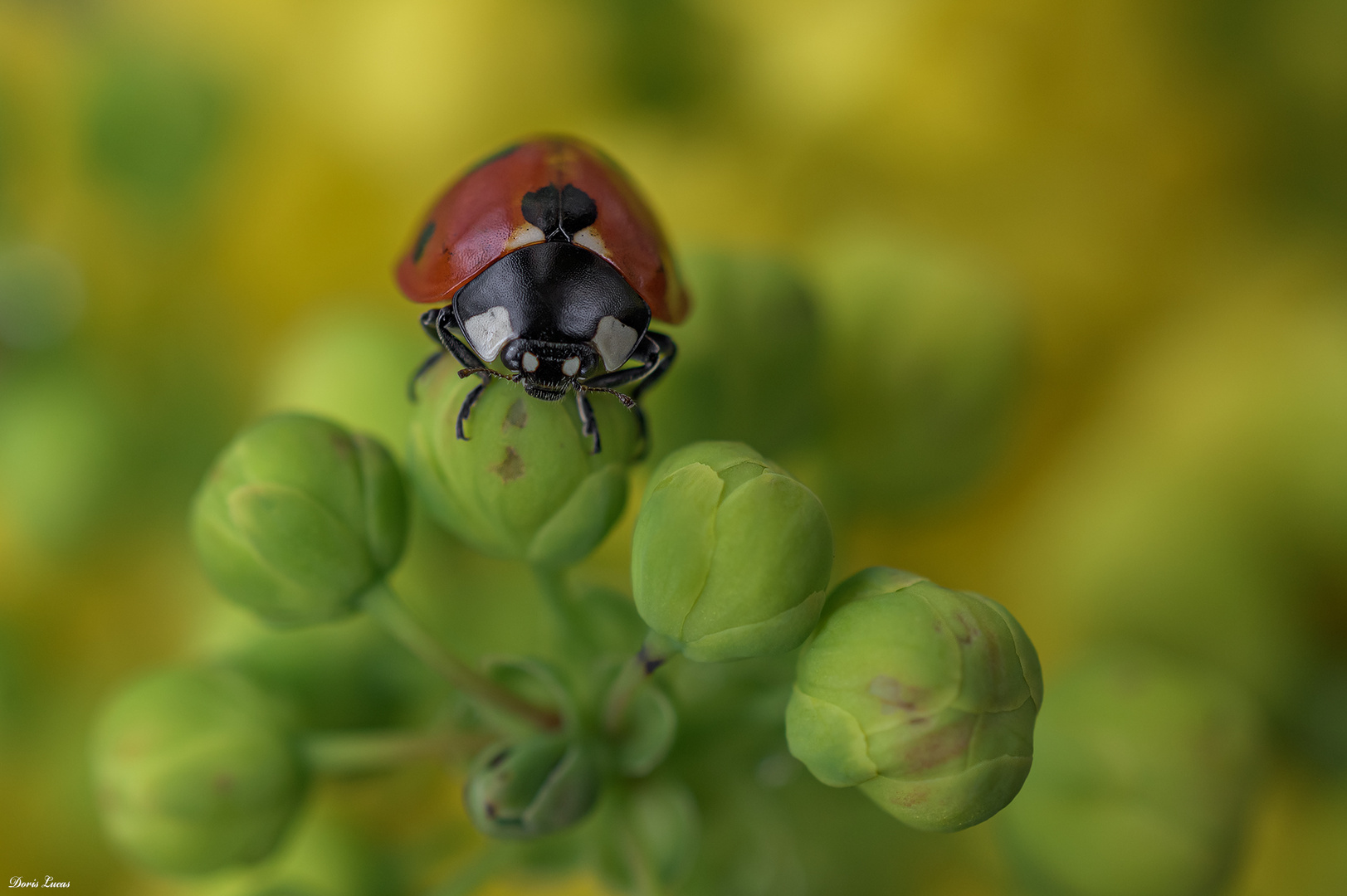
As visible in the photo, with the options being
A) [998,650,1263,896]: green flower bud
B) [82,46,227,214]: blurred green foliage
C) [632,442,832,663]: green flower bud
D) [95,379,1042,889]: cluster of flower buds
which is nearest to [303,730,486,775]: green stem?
[95,379,1042,889]: cluster of flower buds

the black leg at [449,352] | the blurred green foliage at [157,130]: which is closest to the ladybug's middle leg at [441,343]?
the black leg at [449,352]

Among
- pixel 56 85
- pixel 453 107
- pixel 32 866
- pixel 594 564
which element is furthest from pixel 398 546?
pixel 56 85

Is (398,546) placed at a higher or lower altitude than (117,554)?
higher

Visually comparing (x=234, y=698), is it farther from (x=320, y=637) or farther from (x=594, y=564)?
(x=594, y=564)

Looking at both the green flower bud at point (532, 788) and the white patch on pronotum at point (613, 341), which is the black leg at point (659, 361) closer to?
the white patch on pronotum at point (613, 341)

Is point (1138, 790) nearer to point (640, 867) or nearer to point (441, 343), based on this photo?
point (640, 867)

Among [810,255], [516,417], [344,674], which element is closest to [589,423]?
[516,417]
